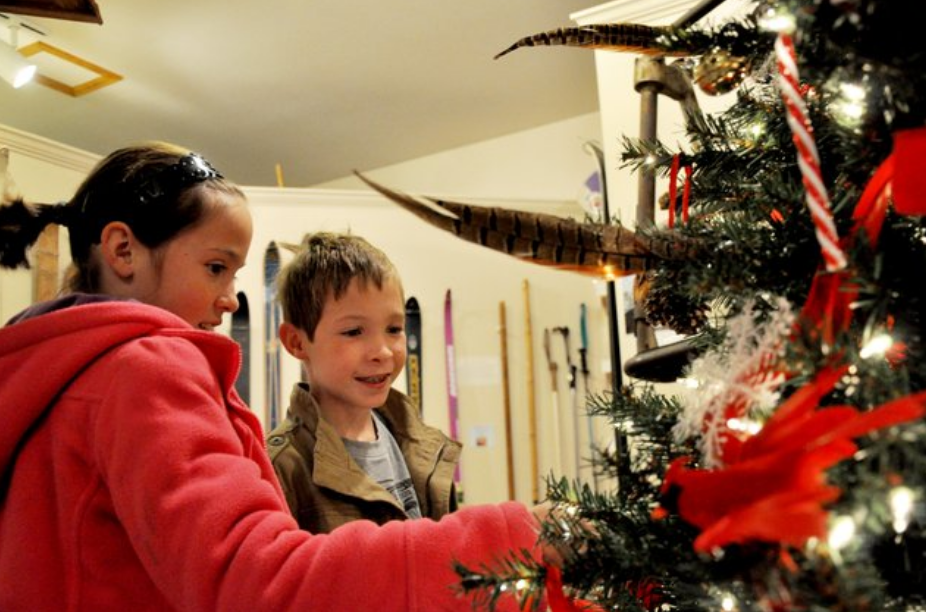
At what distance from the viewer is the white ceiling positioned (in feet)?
8.92

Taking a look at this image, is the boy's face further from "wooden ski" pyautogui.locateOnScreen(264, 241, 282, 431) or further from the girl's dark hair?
"wooden ski" pyautogui.locateOnScreen(264, 241, 282, 431)

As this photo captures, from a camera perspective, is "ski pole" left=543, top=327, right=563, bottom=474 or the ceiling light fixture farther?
"ski pole" left=543, top=327, right=563, bottom=474

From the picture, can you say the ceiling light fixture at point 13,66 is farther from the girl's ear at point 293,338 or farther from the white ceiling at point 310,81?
the girl's ear at point 293,338

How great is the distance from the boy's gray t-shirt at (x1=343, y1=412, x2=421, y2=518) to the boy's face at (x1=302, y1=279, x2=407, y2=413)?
0.23 ft

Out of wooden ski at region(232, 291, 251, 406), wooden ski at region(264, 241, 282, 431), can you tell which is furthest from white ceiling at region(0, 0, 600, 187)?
wooden ski at region(232, 291, 251, 406)

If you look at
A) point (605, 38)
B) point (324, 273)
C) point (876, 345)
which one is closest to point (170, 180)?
point (324, 273)

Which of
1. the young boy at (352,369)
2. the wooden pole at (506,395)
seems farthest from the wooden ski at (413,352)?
the young boy at (352,369)

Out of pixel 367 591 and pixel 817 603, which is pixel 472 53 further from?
pixel 817 603

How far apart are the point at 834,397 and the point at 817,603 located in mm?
151

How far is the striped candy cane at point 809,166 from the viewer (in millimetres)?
435

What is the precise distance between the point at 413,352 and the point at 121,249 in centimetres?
254

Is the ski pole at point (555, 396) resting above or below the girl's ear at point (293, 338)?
below

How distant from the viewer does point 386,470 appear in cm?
135

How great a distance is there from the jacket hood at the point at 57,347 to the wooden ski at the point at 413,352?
2645 millimetres
